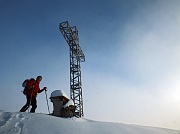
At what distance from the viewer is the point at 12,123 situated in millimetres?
4180

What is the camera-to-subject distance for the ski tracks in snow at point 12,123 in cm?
380

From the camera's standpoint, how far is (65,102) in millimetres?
10156

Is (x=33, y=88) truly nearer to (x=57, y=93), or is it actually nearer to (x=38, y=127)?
(x=57, y=93)

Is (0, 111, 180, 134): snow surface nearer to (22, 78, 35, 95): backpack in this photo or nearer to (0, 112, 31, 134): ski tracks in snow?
(0, 112, 31, 134): ski tracks in snow

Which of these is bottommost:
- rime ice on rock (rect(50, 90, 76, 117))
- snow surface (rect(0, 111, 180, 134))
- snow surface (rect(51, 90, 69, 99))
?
snow surface (rect(0, 111, 180, 134))

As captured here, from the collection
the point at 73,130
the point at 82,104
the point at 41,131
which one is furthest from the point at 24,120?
the point at 82,104

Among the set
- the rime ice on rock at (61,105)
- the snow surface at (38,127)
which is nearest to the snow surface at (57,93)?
the rime ice on rock at (61,105)

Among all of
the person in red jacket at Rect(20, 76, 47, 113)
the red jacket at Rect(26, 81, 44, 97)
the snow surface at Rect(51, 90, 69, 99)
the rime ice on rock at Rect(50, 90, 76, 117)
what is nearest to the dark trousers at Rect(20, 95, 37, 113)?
the person in red jacket at Rect(20, 76, 47, 113)

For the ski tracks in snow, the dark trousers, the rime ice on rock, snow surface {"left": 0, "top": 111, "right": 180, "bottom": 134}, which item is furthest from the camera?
the rime ice on rock

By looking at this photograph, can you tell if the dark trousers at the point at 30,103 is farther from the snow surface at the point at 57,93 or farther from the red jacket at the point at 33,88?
the snow surface at the point at 57,93

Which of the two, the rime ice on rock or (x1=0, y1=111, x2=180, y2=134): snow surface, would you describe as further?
the rime ice on rock

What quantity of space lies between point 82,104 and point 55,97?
7486 millimetres

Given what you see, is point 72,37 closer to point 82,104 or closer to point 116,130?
point 82,104

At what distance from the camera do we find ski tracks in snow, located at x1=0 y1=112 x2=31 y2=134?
380 centimetres
